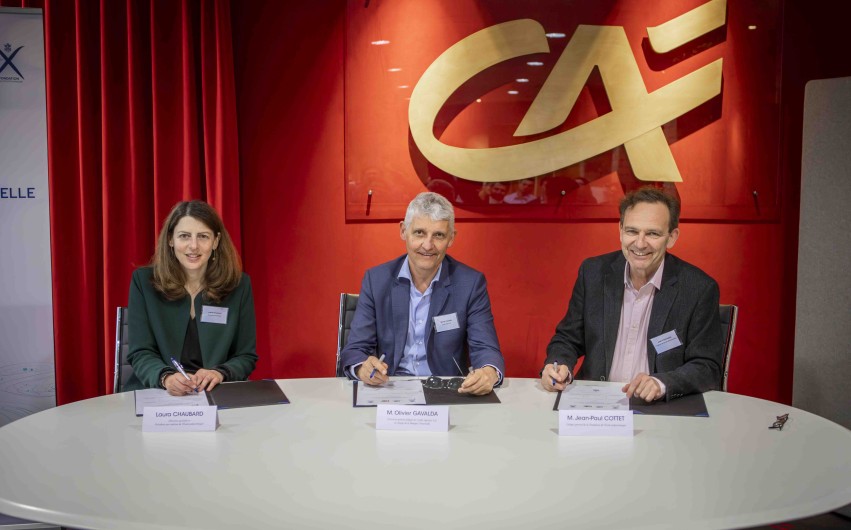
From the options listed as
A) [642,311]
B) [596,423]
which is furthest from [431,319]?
[596,423]

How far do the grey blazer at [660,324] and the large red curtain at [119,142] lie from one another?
197 cm

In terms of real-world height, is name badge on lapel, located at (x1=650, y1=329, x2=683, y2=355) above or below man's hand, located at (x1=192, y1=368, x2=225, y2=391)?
above

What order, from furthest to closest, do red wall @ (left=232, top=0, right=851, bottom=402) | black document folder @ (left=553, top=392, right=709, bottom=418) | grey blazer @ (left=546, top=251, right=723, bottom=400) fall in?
red wall @ (left=232, top=0, right=851, bottom=402), grey blazer @ (left=546, top=251, right=723, bottom=400), black document folder @ (left=553, top=392, right=709, bottom=418)

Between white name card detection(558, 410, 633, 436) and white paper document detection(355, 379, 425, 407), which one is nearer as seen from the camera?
white name card detection(558, 410, 633, 436)

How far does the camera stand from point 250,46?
13.0 feet

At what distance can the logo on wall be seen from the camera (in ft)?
11.9

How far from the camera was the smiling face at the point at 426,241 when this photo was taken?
2.80 meters

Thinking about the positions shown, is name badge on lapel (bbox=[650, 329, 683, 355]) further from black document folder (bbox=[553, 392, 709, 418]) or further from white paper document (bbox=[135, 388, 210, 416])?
white paper document (bbox=[135, 388, 210, 416])

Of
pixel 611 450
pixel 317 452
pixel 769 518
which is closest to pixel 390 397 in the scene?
pixel 317 452

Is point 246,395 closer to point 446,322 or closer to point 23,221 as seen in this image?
point 446,322

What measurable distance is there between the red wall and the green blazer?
1.23m

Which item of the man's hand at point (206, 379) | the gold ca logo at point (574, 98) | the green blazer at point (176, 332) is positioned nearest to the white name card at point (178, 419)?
the man's hand at point (206, 379)

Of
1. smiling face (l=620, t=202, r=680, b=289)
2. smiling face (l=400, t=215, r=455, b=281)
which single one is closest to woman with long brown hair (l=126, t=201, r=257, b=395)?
smiling face (l=400, t=215, r=455, b=281)

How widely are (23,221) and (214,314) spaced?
1579 millimetres
